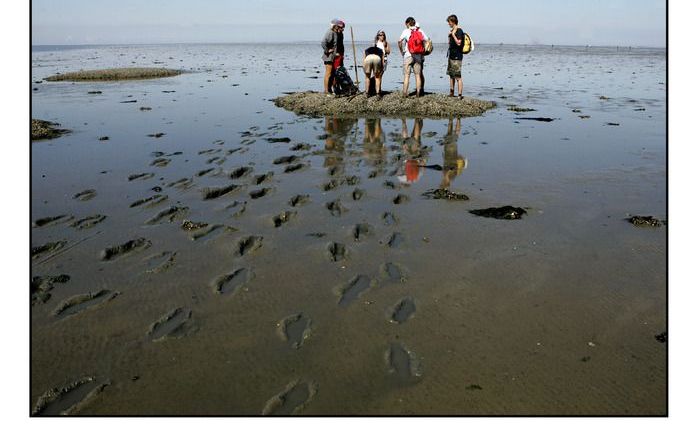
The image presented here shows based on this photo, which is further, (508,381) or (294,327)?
(294,327)

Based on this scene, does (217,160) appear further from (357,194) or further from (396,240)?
(396,240)

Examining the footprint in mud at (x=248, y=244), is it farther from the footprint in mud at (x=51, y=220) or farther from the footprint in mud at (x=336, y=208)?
the footprint in mud at (x=51, y=220)

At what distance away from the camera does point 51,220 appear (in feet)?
21.0

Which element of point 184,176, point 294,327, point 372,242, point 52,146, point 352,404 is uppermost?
point 52,146

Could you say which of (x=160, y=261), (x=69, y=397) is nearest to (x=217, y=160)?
(x=160, y=261)

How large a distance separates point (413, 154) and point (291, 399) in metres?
7.22

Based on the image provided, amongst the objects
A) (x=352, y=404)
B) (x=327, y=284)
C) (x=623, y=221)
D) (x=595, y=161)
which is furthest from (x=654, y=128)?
(x=352, y=404)

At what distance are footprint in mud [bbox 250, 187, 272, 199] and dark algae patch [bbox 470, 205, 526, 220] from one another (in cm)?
316

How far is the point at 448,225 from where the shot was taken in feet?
20.1

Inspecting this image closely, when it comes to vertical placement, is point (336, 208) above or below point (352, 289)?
above

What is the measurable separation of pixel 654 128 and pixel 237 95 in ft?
48.4

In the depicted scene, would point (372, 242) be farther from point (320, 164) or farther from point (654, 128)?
point (654, 128)

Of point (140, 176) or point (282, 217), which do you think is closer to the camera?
point (282, 217)

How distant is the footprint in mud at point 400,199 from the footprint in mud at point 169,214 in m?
3.02
